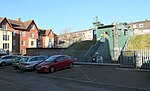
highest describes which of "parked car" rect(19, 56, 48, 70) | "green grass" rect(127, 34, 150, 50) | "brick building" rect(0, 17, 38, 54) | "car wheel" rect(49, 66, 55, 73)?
"brick building" rect(0, 17, 38, 54)

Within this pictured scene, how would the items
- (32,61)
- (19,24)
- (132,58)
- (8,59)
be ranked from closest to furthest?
(132,58) → (32,61) → (8,59) → (19,24)

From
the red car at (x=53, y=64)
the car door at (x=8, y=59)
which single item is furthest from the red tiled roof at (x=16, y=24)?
the red car at (x=53, y=64)

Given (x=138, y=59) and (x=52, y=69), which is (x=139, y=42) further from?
(x=52, y=69)

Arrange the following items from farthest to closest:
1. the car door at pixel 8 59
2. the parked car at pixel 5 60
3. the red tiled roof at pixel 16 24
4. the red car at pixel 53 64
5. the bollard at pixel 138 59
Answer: the red tiled roof at pixel 16 24 → the car door at pixel 8 59 → the parked car at pixel 5 60 → the red car at pixel 53 64 → the bollard at pixel 138 59

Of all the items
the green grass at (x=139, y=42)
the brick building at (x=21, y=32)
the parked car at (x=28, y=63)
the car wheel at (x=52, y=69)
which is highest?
the brick building at (x=21, y=32)

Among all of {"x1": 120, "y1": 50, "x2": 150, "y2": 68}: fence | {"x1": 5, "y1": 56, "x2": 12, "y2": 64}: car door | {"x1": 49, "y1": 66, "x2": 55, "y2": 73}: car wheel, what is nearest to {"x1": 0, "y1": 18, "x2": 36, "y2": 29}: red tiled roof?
{"x1": 5, "y1": 56, "x2": 12, "y2": 64}: car door

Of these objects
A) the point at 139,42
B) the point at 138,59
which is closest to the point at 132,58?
the point at 138,59

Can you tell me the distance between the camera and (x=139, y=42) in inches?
1138

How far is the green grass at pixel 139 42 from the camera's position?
1094 inches

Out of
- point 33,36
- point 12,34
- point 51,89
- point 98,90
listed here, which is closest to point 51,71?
point 51,89

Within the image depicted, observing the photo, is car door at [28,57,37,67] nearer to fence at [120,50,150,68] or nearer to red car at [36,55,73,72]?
red car at [36,55,73,72]

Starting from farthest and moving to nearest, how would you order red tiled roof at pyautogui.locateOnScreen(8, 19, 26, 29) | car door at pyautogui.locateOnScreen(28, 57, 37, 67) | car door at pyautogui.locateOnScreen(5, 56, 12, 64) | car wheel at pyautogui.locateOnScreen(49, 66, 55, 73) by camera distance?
1. red tiled roof at pyautogui.locateOnScreen(8, 19, 26, 29)
2. car door at pyautogui.locateOnScreen(5, 56, 12, 64)
3. car door at pyautogui.locateOnScreen(28, 57, 37, 67)
4. car wheel at pyautogui.locateOnScreen(49, 66, 55, 73)

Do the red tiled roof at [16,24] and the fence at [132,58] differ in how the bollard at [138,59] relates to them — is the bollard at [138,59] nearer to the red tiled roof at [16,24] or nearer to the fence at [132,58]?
the fence at [132,58]

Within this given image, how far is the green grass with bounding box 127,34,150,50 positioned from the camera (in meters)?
27.8
